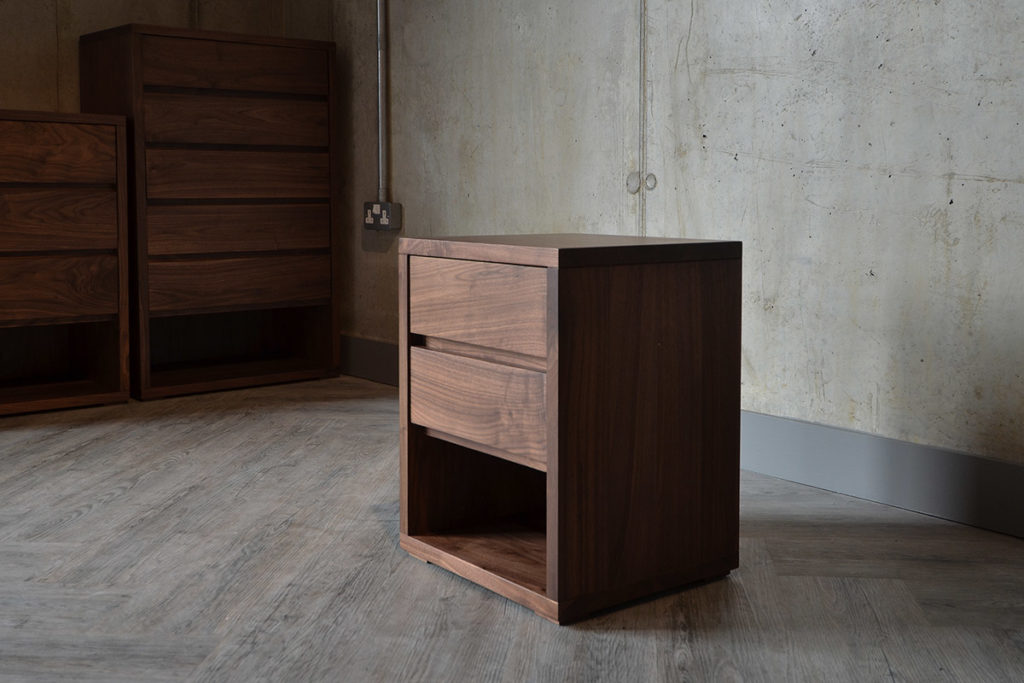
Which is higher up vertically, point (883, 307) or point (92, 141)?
point (92, 141)

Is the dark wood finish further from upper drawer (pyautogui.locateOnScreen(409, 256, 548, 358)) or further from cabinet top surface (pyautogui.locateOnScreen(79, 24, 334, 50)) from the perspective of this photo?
upper drawer (pyautogui.locateOnScreen(409, 256, 548, 358))

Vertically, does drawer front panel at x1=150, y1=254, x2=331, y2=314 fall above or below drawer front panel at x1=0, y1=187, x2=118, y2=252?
below

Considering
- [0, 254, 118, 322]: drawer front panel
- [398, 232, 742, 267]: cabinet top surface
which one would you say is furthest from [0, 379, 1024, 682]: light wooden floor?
[0, 254, 118, 322]: drawer front panel

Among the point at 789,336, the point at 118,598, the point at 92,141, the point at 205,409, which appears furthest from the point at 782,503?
the point at 92,141

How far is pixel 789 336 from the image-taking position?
→ 271 cm

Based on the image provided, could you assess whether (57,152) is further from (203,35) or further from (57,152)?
(203,35)

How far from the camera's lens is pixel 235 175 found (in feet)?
12.5

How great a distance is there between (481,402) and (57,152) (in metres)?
2.14

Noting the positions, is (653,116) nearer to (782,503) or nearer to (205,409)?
(782,503)

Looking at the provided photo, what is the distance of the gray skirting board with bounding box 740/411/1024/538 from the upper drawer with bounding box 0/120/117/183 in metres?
2.18

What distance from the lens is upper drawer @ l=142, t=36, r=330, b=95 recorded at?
3.61 meters

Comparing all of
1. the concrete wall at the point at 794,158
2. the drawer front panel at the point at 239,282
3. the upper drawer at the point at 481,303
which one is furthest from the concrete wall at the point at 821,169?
the upper drawer at the point at 481,303

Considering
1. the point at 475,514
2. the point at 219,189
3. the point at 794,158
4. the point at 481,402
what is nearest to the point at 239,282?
the point at 219,189

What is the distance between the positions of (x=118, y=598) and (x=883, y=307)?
1737mm
